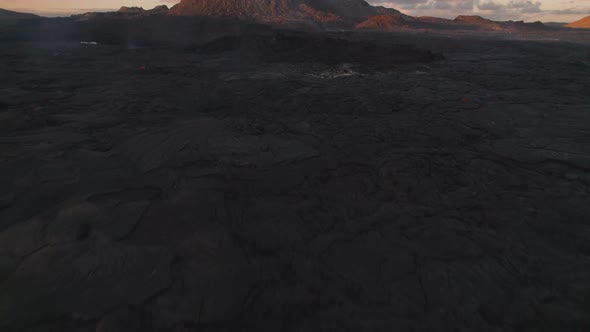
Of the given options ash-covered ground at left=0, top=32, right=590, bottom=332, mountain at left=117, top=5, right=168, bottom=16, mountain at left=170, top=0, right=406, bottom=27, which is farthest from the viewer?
mountain at left=170, top=0, right=406, bottom=27

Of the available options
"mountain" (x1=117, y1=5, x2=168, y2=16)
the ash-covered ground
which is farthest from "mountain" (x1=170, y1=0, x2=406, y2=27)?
the ash-covered ground

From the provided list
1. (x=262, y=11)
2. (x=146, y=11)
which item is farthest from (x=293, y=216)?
(x=146, y=11)

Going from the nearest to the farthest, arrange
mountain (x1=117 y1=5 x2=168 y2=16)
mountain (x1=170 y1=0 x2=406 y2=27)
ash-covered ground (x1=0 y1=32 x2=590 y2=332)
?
ash-covered ground (x1=0 y1=32 x2=590 y2=332)
mountain (x1=117 y1=5 x2=168 y2=16)
mountain (x1=170 y1=0 x2=406 y2=27)

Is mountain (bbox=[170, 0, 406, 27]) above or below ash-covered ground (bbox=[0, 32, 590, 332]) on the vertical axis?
above

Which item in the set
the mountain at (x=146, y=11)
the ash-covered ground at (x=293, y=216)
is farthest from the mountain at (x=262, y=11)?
A: the ash-covered ground at (x=293, y=216)

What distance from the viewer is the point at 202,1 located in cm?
6231

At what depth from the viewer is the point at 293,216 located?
276cm

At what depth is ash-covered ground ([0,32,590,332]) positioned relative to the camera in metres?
1.84

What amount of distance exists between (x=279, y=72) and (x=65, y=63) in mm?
8364

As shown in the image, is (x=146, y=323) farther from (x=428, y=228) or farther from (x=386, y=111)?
(x=386, y=111)

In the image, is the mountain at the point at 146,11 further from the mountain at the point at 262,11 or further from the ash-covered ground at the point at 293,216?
the ash-covered ground at the point at 293,216

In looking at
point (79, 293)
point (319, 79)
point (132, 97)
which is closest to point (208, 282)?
point (79, 293)

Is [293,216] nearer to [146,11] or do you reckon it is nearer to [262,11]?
[262,11]

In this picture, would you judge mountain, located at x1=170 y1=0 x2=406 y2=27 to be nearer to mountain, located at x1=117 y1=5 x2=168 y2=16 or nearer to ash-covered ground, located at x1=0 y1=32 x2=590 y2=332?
mountain, located at x1=117 y1=5 x2=168 y2=16
